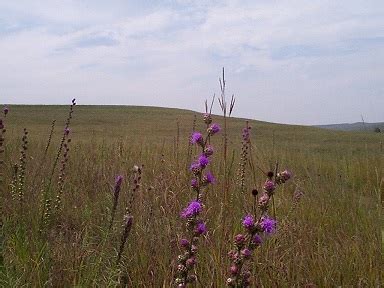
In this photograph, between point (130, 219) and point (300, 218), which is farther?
point (300, 218)

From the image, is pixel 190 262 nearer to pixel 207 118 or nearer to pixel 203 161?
pixel 203 161

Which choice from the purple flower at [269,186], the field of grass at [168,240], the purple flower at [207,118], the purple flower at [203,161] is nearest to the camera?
the purple flower at [269,186]

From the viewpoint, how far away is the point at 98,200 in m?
3.99

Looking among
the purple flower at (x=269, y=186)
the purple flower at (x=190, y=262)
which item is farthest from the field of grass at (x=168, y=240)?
the purple flower at (x=269, y=186)

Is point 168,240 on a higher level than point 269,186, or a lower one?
lower

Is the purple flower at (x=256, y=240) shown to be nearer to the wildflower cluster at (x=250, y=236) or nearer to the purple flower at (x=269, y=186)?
the wildflower cluster at (x=250, y=236)

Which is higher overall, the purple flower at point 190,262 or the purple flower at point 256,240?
the purple flower at point 256,240

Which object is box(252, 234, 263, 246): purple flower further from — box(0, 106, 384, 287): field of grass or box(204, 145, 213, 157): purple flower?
box(0, 106, 384, 287): field of grass

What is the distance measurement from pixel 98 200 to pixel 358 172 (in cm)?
411

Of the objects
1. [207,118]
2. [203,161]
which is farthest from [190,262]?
[207,118]

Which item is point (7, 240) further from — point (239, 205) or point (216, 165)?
point (216, 165)

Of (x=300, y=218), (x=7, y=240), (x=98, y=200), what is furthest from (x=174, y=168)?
(x=7, y=240)

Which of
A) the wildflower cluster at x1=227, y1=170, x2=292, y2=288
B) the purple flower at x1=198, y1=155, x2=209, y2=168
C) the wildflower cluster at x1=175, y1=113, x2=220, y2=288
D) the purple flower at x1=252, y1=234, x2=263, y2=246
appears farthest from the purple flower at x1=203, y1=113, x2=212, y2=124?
the purple flower at x1=252, y1=234, x2=263, y2=246

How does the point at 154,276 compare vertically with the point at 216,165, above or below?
below
